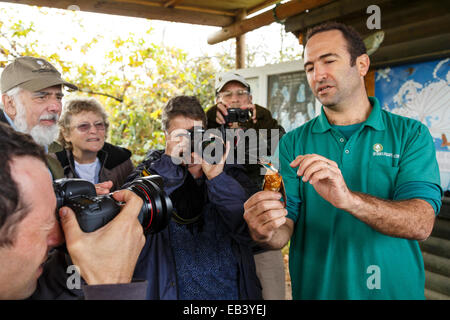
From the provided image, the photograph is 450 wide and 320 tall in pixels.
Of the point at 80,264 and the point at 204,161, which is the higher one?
the point at 204,161

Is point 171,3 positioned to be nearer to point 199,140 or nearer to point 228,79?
point 228,79

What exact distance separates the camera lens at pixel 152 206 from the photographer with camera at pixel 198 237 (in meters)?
0.57

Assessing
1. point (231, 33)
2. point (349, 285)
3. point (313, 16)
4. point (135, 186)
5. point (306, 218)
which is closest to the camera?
point (135, 186)

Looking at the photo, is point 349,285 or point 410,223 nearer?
point 410,223

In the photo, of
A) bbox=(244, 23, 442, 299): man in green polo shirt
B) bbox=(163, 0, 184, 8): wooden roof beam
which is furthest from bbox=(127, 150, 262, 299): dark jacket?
bbox=(163, 0, 184, 8): wooden roof beam

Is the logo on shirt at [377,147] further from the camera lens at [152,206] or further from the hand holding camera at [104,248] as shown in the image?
the hand holding camera at [104,248]

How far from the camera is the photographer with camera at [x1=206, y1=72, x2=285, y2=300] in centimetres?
271

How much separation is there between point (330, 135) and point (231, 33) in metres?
3.64

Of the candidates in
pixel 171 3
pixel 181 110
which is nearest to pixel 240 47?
pixel 171 3

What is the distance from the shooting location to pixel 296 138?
1.97m

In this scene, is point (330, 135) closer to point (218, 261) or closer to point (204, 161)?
point (204, 161)

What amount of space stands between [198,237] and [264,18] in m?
3.29

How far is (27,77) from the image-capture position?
267 centimetres
